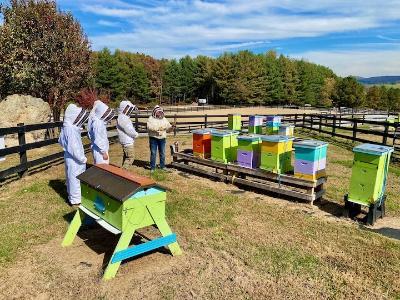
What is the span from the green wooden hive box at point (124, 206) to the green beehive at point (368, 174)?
380 cm

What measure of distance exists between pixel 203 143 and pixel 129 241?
228 inches

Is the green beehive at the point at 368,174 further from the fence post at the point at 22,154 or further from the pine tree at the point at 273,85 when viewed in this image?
the pine tree at the point at 273,85

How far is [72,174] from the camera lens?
752cm

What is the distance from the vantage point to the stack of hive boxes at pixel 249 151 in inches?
359

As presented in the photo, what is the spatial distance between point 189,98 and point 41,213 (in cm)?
9337

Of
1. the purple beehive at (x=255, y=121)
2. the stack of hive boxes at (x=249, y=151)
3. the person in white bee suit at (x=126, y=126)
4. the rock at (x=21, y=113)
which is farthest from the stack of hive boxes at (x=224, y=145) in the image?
the rock at (x=21, y=113)

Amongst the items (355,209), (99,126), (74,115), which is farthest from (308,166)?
(74,115)

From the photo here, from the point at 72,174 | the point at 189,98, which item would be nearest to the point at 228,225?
the point at 72,174

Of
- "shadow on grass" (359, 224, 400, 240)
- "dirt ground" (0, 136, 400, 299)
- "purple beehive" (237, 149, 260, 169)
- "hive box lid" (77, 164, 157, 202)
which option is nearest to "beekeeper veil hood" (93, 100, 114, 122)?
"dirt ground" (0, 136, 400, 299)

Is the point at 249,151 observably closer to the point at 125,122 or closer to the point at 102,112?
the point at 125,122

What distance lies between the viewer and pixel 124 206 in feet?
15.6

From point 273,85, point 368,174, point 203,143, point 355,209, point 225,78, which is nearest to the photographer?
point 368,174

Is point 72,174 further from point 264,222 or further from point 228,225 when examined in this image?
point 264,222

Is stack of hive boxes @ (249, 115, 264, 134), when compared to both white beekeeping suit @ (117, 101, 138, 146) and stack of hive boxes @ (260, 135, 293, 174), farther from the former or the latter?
stack of hive boxes @ (260, 135, 293, 174)
